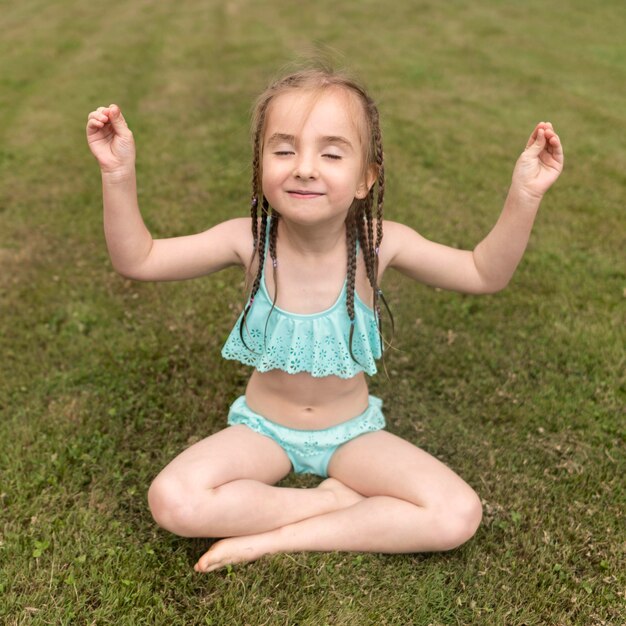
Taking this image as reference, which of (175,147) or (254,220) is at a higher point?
(254,220)

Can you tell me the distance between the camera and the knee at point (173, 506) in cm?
277

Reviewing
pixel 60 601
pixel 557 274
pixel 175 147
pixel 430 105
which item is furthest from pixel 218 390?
pixel 430 105

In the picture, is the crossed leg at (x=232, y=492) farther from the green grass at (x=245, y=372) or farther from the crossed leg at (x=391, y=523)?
the green grass at (x=245, y=372)

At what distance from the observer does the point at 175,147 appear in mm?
7102

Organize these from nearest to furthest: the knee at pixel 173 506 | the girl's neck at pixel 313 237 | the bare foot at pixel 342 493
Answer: the knee at pixel 173 506 → the girl's neck at pixel 313 237 → the bare foot at pixel 342 493

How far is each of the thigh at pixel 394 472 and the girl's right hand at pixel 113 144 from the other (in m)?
1.53

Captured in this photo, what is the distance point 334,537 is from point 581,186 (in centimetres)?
460

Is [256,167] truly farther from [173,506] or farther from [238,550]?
[238,550]

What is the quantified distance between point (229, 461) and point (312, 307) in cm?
72

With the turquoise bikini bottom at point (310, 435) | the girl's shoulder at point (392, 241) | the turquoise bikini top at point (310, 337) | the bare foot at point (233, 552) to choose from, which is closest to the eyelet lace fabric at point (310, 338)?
the turquoise bikini top at point (310, 337)

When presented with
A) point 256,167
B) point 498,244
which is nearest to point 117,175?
point 256,167

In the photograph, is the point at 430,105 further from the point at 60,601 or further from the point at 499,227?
the point at 60,601

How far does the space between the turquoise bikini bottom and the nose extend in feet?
3.86

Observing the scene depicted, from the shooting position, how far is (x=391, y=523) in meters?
2.86
